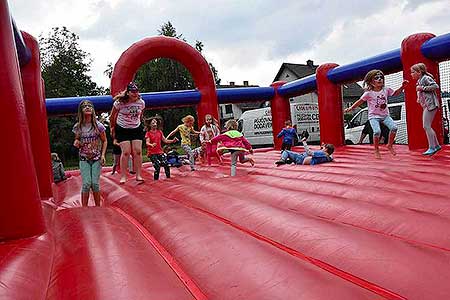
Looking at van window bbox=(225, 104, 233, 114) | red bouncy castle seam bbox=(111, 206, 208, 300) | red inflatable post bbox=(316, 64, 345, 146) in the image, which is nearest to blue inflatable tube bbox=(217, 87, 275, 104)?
red inflatable post bbox=(316, 64, 345, 146)

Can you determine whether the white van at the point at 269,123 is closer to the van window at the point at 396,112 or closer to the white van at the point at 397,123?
the white van at the point at 397,123

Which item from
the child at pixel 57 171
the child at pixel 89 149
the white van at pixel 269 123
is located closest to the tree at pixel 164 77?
the white van at pixel 269 123

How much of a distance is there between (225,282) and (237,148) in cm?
339

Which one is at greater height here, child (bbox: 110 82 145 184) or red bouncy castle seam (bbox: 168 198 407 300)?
child (bbox: 110 82 145 184)

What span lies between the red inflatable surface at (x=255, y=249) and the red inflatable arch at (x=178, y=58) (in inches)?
194

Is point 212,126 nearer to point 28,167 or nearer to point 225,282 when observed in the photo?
point 28,167

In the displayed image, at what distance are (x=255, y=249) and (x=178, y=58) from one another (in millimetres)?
6767

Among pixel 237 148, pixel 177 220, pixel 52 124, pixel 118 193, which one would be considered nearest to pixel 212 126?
pixel 237 148

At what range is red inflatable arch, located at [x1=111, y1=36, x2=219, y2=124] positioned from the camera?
291 inches

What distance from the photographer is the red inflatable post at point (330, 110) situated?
24.4 ft

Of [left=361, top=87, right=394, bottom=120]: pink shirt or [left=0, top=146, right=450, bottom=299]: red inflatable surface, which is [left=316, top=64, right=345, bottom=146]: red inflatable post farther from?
[left=0, top=146, right=450, bottom=299]: red inflatable surface

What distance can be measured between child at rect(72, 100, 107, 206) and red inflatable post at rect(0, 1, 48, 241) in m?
1.37

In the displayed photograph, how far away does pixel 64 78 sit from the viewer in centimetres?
2725

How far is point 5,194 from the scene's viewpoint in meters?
2.15
